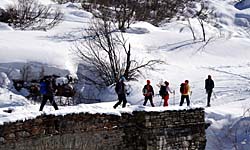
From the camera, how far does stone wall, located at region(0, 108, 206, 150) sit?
1397 centimetres

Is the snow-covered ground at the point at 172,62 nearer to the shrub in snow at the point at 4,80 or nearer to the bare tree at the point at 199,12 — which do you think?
the shrub in snow at the point at 4,80

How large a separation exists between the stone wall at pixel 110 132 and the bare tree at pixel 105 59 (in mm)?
12599

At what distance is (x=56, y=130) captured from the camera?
14547 mm

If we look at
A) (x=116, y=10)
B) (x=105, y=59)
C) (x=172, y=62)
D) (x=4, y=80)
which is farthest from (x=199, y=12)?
(x=4, y=80)

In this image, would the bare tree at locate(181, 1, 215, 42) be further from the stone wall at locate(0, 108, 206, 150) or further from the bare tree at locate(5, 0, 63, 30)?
the stone wall at locate(0, 108, 206, 150)

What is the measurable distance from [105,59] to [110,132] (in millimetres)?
15799

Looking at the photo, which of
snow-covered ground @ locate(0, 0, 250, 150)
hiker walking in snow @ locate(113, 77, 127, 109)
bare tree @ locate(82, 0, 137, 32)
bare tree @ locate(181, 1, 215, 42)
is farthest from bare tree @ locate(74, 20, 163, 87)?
bare tree @ locate(181, 1, 215, 42)

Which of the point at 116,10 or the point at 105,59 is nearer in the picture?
the point at 105,59

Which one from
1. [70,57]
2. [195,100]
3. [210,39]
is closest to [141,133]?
[195,100]

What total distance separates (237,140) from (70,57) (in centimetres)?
1312

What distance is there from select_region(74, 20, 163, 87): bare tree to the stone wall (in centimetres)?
1260

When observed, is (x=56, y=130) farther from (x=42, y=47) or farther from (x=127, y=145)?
(x=42, y=47)

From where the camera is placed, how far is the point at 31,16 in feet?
121

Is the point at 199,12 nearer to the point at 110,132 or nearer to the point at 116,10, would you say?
the point at 116,10
